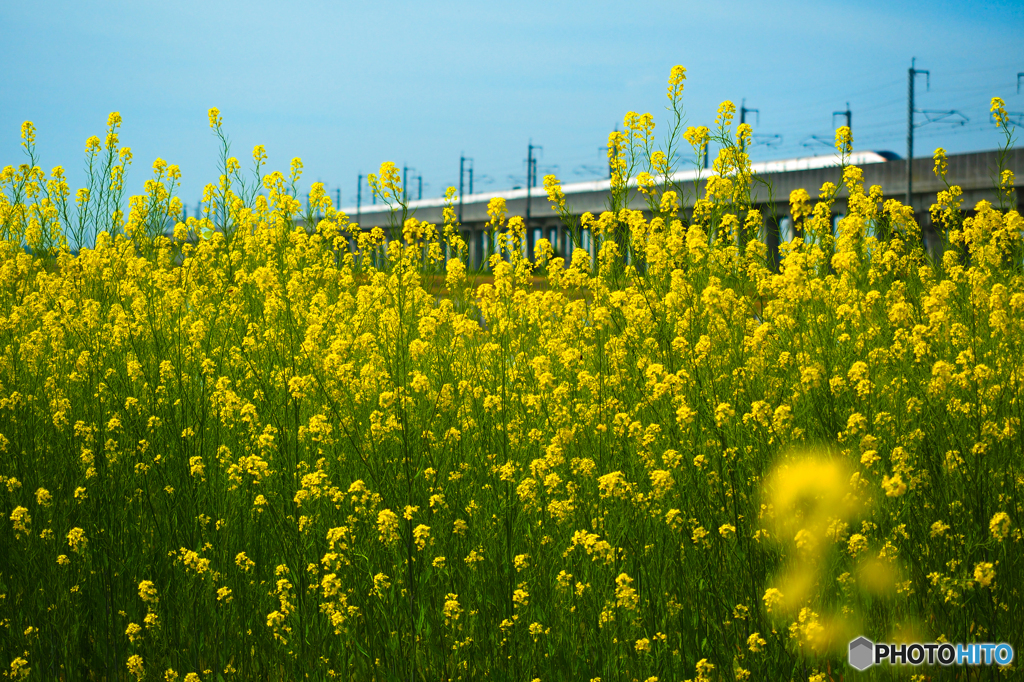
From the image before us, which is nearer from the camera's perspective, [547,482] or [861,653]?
[861,653]

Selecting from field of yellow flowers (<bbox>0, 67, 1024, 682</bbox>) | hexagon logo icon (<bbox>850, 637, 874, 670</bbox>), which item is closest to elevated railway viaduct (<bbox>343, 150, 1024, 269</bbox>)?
field of yellow flowers (<bbox>0, 67, 1024, 682</bbox>)

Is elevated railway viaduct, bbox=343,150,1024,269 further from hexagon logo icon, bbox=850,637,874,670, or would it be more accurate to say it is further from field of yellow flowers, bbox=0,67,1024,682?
hexagon logo icon, bbox=850,637,874,670

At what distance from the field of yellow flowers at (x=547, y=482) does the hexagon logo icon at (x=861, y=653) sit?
0.03 metres

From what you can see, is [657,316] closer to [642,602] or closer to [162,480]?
[642,602]

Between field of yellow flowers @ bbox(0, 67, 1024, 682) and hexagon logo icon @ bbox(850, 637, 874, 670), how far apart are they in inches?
1.4

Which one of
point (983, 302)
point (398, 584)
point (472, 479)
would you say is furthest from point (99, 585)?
point (983, 302)

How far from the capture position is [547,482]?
125 inches

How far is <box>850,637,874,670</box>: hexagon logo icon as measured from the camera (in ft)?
8.68

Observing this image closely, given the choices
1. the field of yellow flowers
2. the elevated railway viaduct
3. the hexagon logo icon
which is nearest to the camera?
the hexagon logo icon

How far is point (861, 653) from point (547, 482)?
127cm

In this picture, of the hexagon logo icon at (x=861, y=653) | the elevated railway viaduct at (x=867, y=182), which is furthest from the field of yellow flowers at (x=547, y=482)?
the elevated railway viaduct at (x=867, y=182)

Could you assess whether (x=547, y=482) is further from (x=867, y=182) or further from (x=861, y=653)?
(x=867, y=182)

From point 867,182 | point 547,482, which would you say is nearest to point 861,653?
point 547,482

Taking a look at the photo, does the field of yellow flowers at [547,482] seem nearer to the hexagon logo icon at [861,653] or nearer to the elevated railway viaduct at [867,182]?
the hexagon logo icon at [861,653]
